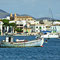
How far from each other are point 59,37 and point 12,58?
10431 cm

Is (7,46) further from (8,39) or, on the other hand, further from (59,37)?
(59,37)

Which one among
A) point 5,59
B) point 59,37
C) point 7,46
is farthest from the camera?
point 59,37

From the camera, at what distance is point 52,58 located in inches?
2078

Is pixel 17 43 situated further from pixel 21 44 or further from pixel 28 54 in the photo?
pixel 28 54

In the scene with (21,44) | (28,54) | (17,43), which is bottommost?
(28,54)

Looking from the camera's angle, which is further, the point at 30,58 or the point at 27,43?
the point at 27,43

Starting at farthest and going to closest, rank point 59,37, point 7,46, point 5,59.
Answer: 1. point 59,37
2. point 7,46
3. point 5,59

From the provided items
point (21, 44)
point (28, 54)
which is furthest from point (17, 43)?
point (28, 54)

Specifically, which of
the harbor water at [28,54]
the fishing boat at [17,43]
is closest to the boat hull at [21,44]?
the fishing boat at [17,43]

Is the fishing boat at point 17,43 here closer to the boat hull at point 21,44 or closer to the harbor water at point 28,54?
the boat hull at point 21,44

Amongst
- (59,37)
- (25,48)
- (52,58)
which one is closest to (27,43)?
(25,48)

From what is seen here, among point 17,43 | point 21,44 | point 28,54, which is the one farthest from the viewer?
point 21,44

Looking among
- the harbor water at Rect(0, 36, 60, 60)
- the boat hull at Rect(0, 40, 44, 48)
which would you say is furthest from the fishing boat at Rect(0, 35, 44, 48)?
the harbor water at Rect(0, 36, 60, 60)

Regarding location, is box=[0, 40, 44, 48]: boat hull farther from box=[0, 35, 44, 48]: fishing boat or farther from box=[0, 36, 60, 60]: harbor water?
box=[0, 36, 60, 60]: harbor water
